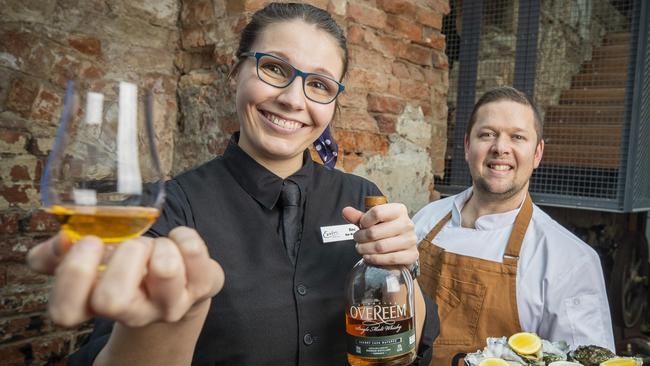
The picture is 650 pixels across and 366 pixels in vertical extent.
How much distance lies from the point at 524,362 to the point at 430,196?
5.51 feet

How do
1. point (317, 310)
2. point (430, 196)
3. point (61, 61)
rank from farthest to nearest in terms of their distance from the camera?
1. point (430, 196)
2. point (61, 61)
3. point (317, 310)

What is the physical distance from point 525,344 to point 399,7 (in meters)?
1.76

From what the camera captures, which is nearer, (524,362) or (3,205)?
(524,362)

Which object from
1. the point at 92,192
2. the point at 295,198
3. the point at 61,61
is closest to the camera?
the point at 92,192

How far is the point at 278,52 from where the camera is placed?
44.8 inches

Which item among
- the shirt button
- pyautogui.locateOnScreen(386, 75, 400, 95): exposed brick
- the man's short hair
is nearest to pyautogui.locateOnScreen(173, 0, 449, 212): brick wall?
pyautogui.locateOnScreen(386, 75, 400, 95): exposed brick

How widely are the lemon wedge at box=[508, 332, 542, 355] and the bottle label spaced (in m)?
0.49

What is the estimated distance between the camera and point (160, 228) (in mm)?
967

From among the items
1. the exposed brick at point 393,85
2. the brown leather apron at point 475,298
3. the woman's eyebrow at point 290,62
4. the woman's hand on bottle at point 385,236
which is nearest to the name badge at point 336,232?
the woman's hand on bottle at point 385,236

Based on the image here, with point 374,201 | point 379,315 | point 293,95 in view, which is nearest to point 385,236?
point 374,201

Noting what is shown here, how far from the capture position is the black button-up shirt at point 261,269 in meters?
1.02

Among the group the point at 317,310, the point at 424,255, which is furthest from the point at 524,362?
the point at 424,255

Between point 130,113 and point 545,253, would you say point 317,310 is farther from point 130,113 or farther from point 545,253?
point 545,253

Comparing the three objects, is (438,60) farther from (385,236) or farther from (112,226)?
(112,226)
